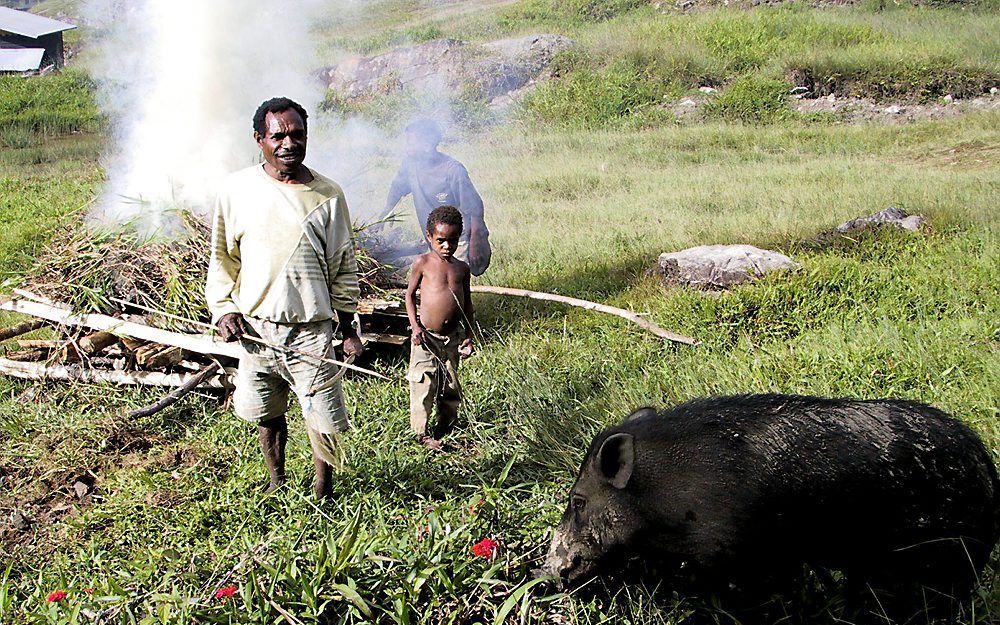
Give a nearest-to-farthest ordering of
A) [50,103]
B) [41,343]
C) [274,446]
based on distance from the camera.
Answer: [274,446]
[41,343]
[50,103]

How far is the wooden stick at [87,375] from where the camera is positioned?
17.4 feet

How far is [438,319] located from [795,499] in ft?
6.96

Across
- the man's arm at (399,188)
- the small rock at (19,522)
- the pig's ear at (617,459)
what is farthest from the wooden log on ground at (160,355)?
the pig's ear at (617,459)

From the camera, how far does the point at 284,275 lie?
11.1ft

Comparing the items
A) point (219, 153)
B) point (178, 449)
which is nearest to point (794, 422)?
point (178, 449)

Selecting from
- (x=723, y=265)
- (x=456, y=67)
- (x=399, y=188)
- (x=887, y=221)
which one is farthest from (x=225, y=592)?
(x=456, y=67)

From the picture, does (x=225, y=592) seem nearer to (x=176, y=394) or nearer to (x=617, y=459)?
(x=617, y=459)

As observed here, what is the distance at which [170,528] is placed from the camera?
150 inches

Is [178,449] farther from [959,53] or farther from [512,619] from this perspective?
[959,53]

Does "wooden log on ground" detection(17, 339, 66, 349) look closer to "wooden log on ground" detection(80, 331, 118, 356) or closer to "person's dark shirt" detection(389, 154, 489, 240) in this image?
"wooden log on ground" detection(80, 331, 118, 356)

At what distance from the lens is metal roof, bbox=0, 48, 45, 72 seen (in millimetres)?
14766

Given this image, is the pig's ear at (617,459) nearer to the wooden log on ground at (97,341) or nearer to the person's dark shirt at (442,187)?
the person's dark shirt at (442,187)

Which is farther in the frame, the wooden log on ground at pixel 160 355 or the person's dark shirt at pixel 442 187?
the person's dark shirt at pixel 442 187

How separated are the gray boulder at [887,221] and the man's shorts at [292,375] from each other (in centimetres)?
538
